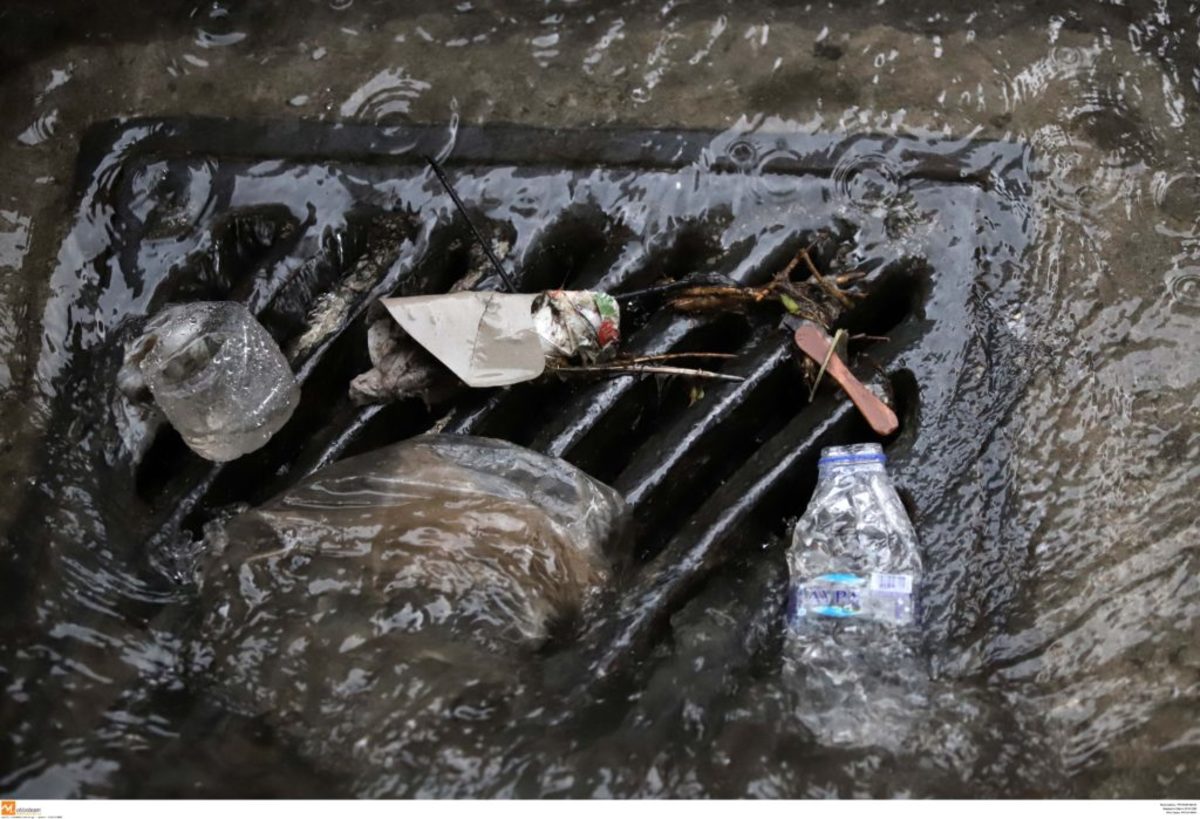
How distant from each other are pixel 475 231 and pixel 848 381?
75 cm

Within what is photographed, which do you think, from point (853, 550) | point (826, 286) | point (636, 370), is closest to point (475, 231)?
point (636, 370)

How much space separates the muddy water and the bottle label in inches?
2.4

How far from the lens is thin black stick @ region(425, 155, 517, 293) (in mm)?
1959

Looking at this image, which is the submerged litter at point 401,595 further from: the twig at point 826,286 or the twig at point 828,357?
the twig at point 826,286

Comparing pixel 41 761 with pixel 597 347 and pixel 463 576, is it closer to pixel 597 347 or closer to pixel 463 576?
pixel 463 576

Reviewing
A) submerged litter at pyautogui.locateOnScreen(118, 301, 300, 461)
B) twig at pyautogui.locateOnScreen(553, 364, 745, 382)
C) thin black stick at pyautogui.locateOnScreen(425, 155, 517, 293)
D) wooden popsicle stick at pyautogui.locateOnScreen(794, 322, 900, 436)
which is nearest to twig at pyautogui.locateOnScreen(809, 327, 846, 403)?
wooden popsicle stick at pyautogui.locateOnScreen(794, 322, 900, 436)

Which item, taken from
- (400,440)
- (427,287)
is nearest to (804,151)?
(427,287)

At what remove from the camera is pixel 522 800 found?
1493mm

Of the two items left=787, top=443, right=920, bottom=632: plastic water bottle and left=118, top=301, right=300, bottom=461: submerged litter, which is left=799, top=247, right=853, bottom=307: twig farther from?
left=118, top=301, right=300, bottom=461: submerged litter

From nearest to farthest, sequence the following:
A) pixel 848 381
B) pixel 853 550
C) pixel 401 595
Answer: pixel 401 595 → pixel 853 550 → pixel 848 381

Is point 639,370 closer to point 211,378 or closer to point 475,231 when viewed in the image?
point 475,231

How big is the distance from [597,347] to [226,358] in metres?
0.67

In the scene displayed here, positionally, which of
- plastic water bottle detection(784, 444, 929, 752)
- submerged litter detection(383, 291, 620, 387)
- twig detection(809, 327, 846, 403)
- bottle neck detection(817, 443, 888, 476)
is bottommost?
plastic water bottle detection(784, 444, 929, 752)

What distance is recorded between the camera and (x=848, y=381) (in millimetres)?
1893
